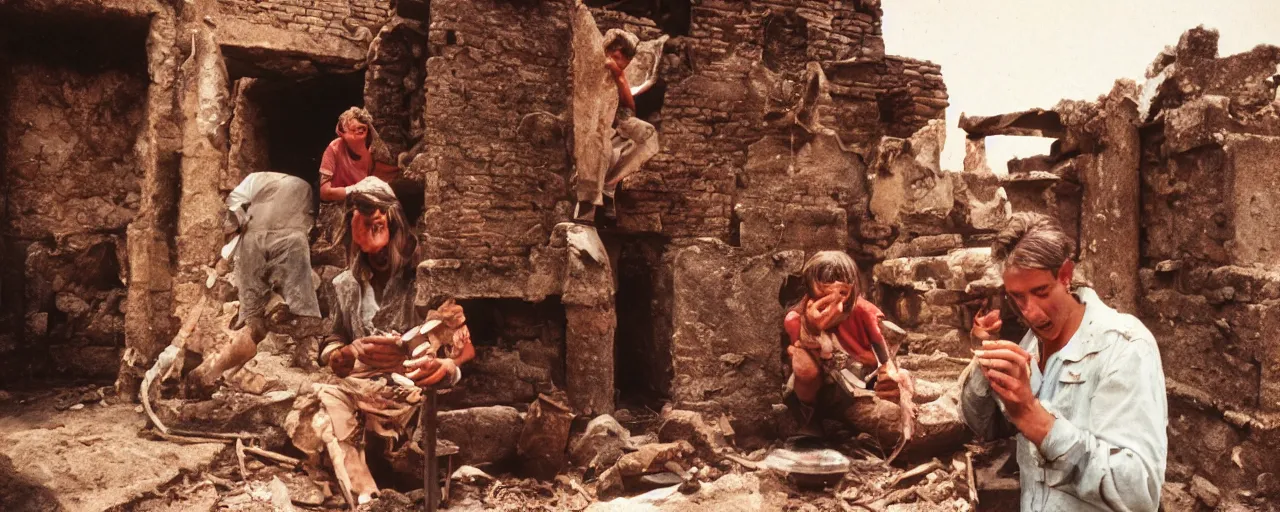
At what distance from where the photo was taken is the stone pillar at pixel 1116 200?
4.01 m

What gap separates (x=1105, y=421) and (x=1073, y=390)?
114 mm

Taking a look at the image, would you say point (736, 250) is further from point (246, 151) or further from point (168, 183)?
point (168, 183)

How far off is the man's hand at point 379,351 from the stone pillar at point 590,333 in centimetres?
147

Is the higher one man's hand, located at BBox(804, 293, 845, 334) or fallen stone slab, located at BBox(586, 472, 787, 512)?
man's hand, located at BBox(804, 293, 845, 334)

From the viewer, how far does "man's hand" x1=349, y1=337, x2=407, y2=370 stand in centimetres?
369

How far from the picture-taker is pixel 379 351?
370 cm

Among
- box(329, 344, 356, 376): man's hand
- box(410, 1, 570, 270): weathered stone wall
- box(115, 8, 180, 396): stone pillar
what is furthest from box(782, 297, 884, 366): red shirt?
box(115, 8, 180, 396): stone pillar

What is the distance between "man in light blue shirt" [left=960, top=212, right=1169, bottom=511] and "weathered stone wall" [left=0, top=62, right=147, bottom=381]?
627 centimetres

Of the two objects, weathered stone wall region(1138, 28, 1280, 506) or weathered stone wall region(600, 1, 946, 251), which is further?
weathered stone wall region(600, 1, 946, 251)

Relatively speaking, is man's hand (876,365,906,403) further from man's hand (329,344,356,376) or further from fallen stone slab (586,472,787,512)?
man's hand (329,344,356,376)

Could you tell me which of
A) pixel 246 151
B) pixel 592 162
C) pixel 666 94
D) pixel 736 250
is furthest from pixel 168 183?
pixel 736 250

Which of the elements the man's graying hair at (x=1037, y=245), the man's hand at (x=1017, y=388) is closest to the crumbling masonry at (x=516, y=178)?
the man's graying hair at (x=1037, y=245)

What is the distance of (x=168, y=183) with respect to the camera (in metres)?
5.35

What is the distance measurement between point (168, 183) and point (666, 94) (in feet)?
11.9
